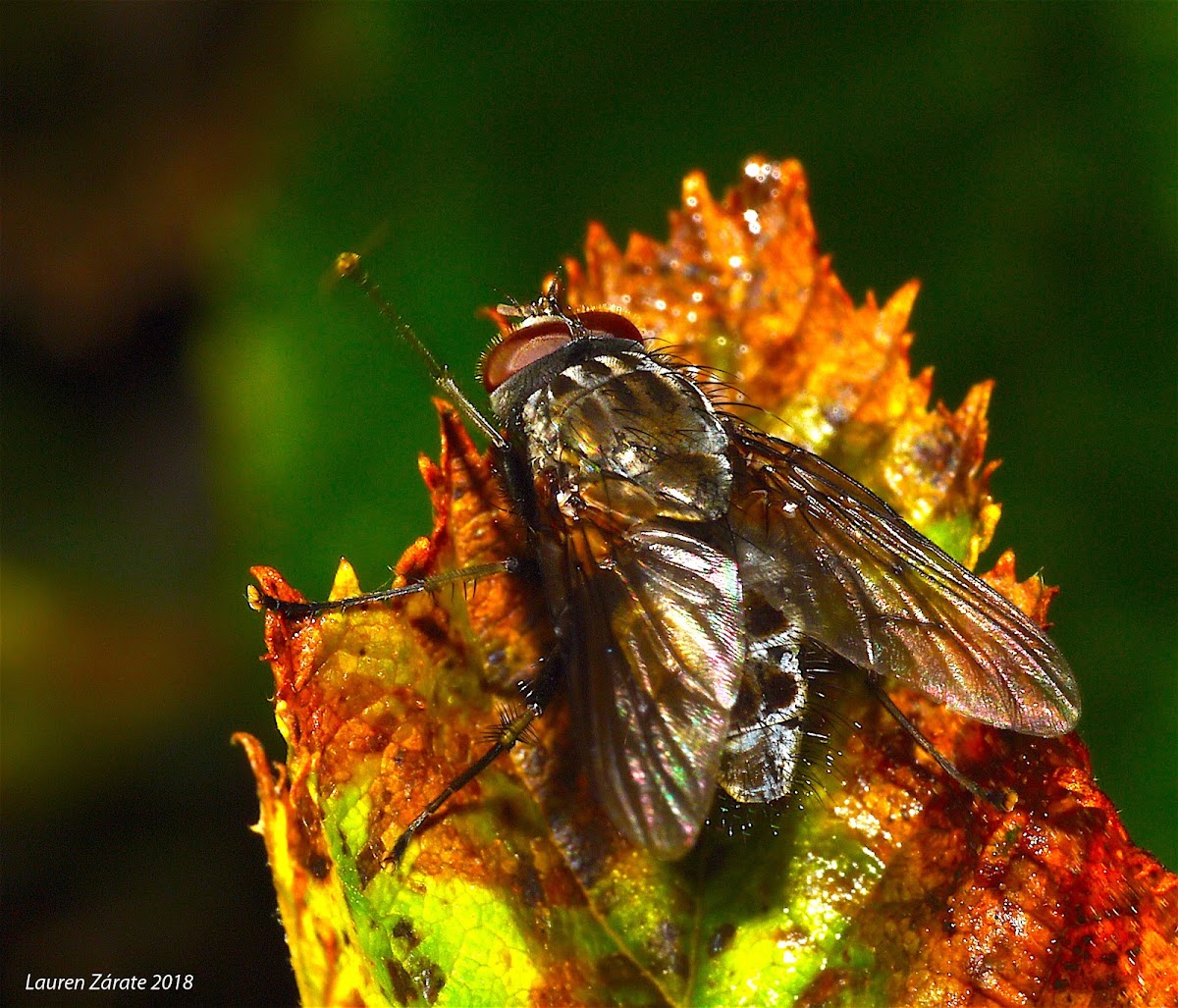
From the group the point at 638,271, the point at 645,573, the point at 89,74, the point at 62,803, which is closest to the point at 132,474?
the point at 62,803

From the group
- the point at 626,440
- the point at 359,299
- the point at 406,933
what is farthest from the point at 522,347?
the point at 359,299

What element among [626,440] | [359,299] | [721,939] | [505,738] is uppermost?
[359,299]

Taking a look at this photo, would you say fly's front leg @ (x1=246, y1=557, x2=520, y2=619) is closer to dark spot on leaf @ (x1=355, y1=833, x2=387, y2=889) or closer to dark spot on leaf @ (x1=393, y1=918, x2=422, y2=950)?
dark spot on leaf @ (x1=355, y1=833, x2=387, y2=889)

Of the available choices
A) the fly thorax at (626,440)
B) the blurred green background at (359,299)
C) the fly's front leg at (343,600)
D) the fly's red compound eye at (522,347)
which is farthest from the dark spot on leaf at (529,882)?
the blurred green background at (359,299)

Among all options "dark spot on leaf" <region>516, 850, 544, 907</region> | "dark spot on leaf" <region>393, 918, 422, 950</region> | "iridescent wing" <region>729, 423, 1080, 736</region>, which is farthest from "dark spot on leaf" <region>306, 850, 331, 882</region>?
"iridescent wing" <region>729, 423, 1080, 736</region>

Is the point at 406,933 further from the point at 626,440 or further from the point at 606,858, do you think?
the point at 626,440

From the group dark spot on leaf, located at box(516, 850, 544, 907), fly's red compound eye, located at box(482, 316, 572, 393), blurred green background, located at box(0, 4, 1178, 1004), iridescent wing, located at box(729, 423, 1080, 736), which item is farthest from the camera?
blurred green background, located at box(0, 4, 1178, 1004)
